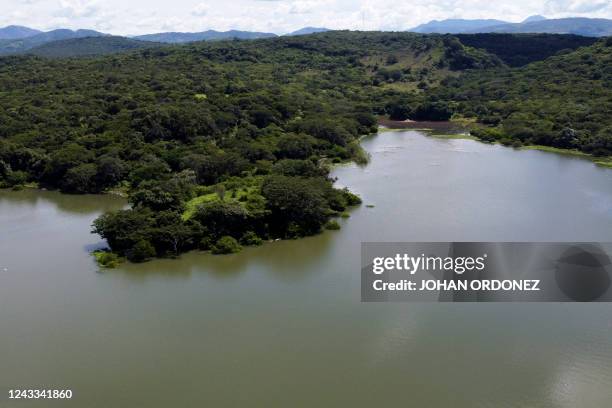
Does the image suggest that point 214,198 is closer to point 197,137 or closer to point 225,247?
point 225,247

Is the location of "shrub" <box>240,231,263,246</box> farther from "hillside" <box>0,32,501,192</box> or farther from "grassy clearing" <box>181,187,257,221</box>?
"hillside" <box>0,32,501,192</box>

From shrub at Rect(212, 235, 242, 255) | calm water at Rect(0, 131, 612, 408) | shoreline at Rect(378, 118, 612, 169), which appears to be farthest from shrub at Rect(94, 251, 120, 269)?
shoreline at Rect(378, 118, 612, 169)

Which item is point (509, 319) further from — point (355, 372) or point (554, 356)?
point (355, 372)

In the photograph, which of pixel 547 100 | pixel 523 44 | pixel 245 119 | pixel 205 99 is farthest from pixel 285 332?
pixel 523 44

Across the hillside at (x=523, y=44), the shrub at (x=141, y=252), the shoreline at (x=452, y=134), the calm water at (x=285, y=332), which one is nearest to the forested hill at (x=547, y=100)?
the shoreline at (x=452, y=134)

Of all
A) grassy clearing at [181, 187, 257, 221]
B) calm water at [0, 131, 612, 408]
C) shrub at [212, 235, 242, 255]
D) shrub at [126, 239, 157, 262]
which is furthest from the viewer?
grassy clearing at [181, 187, 257, 221]
